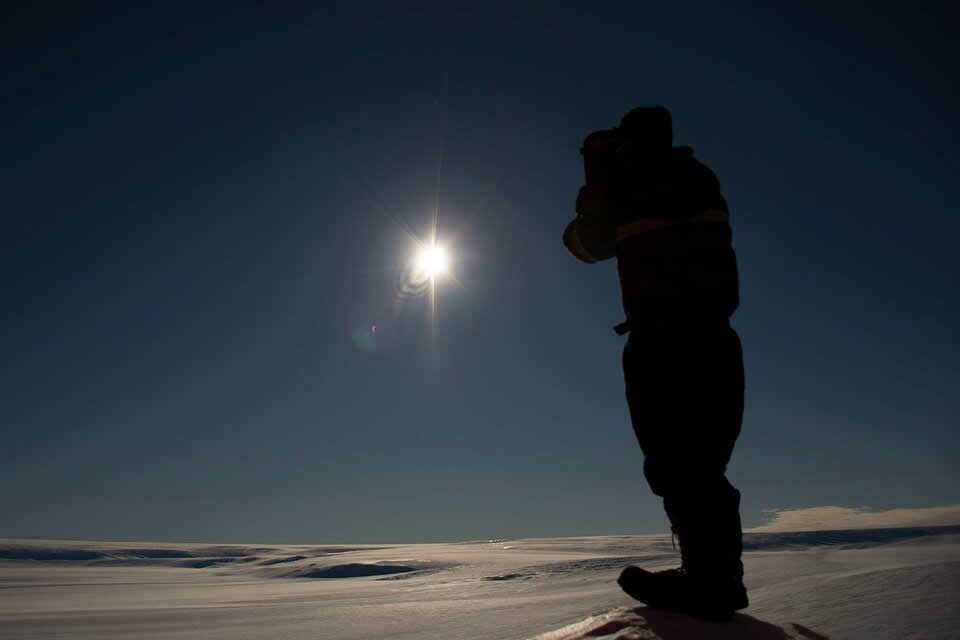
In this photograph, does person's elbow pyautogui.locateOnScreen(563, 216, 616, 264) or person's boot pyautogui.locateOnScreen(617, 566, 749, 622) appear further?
person's elbow pyautogui.locateOnScreen(563, 216, 616, 264)

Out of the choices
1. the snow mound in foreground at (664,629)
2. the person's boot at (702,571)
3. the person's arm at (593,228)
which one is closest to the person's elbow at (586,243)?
the person's arm at (593,228)

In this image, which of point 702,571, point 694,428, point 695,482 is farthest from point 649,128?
point 702,571

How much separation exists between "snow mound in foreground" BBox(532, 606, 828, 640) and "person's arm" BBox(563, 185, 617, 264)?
1.32 metres

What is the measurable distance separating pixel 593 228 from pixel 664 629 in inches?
55.8

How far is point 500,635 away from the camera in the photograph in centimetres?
312

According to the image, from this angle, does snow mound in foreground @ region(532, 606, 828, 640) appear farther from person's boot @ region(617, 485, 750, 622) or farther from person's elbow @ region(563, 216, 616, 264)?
person's elbow @ region(563, 216, 616, 264)

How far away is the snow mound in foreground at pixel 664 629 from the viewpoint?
1.35m

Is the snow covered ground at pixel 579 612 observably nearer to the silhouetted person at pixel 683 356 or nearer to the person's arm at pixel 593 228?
the silhouetted person at pixel 683 356

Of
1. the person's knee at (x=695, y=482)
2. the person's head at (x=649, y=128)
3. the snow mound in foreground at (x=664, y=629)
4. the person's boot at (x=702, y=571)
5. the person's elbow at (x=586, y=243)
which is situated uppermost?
the person's head at (x=649, y=128)

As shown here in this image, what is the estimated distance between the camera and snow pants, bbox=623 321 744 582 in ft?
5.61

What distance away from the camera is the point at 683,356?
70.4 inches

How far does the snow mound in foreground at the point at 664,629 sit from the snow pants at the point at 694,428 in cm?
18

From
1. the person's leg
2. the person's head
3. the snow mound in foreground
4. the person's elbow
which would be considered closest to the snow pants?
the person's leg

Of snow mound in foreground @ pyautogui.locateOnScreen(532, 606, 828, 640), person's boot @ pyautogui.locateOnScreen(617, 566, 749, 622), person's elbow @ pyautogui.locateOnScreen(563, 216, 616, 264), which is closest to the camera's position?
snow mound in foreground @ pyautogui.locateOnScreen(532, 606, 828, 640)
